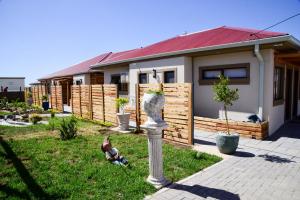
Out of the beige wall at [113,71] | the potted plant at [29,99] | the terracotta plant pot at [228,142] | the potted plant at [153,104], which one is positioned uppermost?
the beige wall at [113,71]

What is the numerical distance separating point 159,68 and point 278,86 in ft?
19.1

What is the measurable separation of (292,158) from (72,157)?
6.08 metres

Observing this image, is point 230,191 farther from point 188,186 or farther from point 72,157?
point 72,157

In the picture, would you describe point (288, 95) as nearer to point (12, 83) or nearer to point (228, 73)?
point (228, 73)

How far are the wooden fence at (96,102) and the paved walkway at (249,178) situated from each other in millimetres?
5375

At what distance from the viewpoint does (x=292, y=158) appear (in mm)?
6688

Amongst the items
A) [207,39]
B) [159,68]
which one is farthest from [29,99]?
[207,39]

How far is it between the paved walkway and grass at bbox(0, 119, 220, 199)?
380 millimetres

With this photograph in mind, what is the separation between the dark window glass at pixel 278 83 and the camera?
1047 centimetres

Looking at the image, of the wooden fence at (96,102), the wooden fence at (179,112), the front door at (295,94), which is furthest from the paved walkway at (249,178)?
the front door at (295,94)

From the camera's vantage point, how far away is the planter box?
8.70m

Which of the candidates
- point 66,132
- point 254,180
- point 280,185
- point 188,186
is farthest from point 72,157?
point 280,185

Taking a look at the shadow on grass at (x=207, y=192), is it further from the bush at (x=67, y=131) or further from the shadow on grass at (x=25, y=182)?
the bush at (x=67, y=131)

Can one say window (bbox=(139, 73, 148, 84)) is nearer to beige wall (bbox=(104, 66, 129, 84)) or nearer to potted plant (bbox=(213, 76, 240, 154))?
beige wall (bbox=(104, 66, 129, 84))
